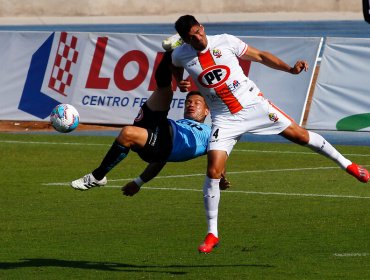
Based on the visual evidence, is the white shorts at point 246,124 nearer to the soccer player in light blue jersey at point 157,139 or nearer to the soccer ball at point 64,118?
the soccer player in light blue jersey at point 157,139

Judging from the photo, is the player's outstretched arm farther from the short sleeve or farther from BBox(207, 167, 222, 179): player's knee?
the short sleeve

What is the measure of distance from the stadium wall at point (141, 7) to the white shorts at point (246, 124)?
47837mm

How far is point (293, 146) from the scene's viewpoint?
934 inches

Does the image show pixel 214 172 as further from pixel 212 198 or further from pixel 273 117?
pixel 273 117

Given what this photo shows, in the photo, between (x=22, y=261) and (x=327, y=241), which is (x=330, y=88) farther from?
(x=22, y=261)

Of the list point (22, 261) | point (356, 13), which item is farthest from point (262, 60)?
point (356, 13)

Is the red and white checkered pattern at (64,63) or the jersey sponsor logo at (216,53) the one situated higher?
the red and white checkered pattern at (64,63)

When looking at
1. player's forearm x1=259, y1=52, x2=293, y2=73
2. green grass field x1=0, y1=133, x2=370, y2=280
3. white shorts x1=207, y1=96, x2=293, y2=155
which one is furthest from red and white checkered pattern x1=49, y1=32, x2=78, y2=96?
player's forearm x1=259, y1=52, x2=293, y2=73

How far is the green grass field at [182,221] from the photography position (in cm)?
1163

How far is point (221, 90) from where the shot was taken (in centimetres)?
1205

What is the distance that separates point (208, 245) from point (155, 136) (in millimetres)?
1646

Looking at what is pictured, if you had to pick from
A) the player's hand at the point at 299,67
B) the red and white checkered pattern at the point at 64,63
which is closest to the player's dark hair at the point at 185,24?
the player's hand at the point at 299,67

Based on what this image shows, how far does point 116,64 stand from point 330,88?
467 centimetres

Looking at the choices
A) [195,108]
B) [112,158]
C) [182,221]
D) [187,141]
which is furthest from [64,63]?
[112,158]
